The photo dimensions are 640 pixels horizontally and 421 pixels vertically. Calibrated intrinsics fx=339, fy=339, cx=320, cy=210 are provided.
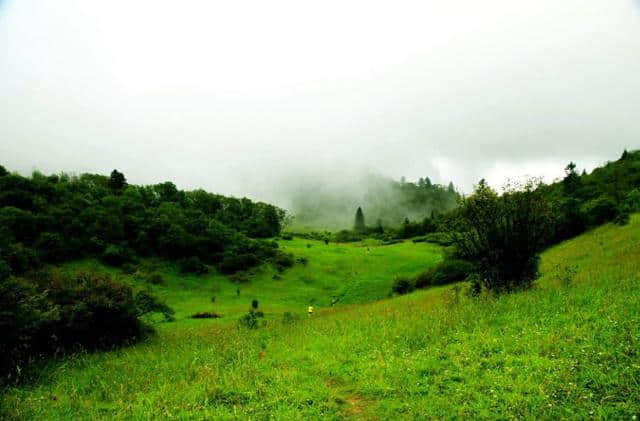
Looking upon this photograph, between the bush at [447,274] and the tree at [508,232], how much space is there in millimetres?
22016

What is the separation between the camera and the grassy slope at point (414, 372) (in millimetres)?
6738

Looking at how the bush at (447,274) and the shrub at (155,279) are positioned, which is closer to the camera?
the bush at (447,274)

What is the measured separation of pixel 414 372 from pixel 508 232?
10.3m

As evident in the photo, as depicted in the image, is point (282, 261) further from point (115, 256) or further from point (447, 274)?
point (447, 274)

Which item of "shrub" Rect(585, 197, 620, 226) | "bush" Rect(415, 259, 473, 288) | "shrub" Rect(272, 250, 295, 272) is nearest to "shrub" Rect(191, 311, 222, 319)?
"bush" Rect(415, 259, 473, 288)

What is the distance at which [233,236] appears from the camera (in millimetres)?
76062

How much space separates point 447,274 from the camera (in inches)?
1523

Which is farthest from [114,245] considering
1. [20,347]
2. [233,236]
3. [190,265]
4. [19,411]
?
[19,411]

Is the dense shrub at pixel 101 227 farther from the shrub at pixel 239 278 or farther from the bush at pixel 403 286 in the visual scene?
the bush at pixel 403 286

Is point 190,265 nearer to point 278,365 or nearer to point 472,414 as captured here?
point 278,365

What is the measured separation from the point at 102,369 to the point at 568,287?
720 inches

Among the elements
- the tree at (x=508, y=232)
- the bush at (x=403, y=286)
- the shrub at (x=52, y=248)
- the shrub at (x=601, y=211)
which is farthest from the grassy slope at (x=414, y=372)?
the shrub at (x=52, y=248)

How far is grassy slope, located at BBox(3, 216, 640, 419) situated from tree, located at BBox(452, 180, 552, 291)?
2834mm

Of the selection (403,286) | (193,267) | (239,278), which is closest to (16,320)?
(403,286)
